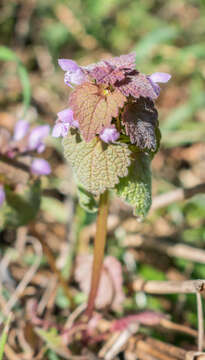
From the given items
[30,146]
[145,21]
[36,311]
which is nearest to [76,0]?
[145,21]

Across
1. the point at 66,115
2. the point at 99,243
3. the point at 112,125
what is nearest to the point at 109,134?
the point at 112,125

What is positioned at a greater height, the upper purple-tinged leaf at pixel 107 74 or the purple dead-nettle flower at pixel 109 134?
the upper purple-tinged leaf at pixel 107 74

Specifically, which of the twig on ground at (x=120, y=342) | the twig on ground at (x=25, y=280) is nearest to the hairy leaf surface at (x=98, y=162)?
the twig on ground at (x=120, y=342)

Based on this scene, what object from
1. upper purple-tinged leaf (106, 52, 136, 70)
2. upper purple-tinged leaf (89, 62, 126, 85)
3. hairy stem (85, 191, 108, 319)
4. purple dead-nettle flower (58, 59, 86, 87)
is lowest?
hairy stem (85, 191, 108, 319)

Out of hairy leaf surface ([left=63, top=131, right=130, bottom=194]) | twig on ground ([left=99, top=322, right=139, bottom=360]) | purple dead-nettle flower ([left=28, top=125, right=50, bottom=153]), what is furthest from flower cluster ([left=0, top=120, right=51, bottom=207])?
twig on ground ([left=99, top=322, right=139, bottom=360])

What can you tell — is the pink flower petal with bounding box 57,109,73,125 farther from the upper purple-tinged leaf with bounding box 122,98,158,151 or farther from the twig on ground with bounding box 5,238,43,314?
the twig on ground with bounding box 5,238,43,314

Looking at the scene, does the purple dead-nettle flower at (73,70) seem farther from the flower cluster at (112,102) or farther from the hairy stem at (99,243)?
the hairy stem at (99,243)
